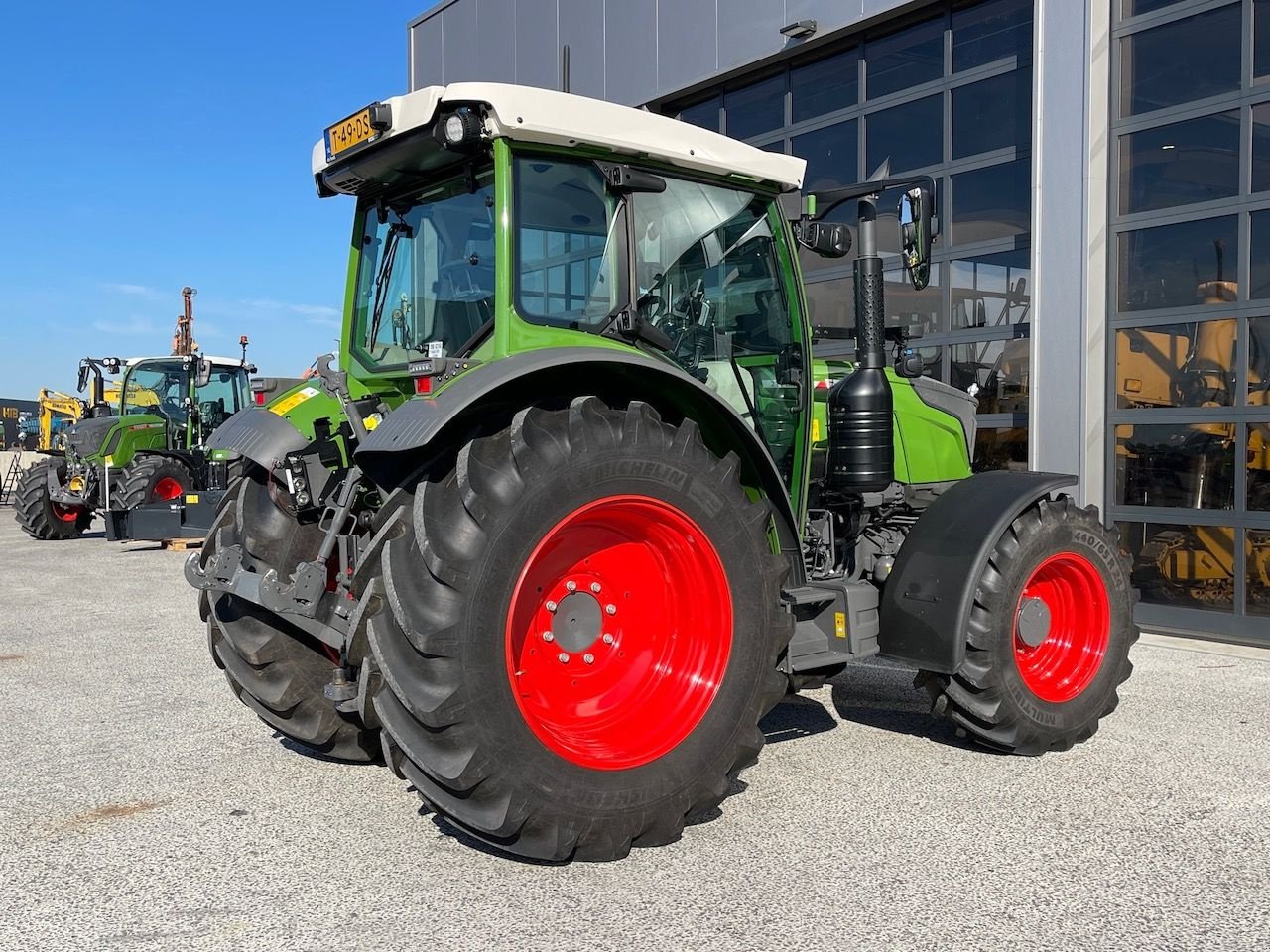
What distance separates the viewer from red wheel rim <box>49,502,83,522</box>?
1544cm

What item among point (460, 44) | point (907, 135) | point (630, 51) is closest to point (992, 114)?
point (907, 135)

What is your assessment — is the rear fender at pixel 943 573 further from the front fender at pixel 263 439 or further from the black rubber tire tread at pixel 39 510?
the black rubber tire tread at pixel 39 510

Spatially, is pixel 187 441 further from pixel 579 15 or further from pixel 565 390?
pixel 565 390

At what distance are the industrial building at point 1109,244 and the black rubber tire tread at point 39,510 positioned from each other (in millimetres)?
11962

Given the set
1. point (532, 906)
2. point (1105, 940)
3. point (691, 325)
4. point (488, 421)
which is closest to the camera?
point (1105, 940)

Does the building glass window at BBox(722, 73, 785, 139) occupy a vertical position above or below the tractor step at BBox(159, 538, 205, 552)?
above

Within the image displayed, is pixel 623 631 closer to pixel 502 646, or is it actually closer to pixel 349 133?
pixel 502 646

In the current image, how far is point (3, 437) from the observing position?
37062 mm

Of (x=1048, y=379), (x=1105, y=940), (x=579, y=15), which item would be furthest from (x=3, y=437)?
(x=1105, y=940)

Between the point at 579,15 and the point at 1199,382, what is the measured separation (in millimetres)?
7463

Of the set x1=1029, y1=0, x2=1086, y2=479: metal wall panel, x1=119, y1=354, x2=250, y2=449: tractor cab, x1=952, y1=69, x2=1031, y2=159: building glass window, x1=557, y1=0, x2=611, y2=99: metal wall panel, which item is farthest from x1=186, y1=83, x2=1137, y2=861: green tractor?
x1=119, y1=354, x2=250, y2=449: tractor cab

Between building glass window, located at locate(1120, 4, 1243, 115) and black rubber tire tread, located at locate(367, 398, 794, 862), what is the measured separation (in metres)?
5.67

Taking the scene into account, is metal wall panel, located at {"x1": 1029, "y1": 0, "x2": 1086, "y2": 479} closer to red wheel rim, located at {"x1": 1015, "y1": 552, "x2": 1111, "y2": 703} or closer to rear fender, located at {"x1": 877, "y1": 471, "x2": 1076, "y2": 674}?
red wheel rim, located at {"x1": 1015, "y1": 552, "x2": 1111, "y2": 703}

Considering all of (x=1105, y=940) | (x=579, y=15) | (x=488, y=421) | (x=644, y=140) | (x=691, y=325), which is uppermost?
(x=579, y=15)
